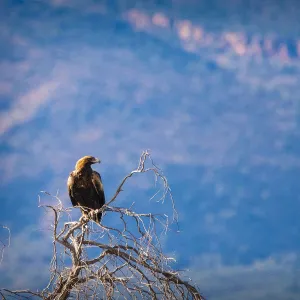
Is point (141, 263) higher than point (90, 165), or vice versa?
point (90, 165)

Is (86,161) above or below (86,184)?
above

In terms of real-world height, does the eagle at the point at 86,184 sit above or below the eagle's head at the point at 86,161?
below

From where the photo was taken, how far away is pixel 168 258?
4.64 m

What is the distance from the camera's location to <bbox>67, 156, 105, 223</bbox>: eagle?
23.7 ft

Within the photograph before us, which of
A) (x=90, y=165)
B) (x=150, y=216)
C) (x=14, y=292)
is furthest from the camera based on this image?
(x=90, y=165)

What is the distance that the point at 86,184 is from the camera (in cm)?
723

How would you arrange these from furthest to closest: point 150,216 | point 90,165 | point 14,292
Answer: point 90,165
point 14,292
point 150,216

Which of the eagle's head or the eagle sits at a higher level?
the eagle's head

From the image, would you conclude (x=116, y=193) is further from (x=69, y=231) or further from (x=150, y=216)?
(x=69, y=231)

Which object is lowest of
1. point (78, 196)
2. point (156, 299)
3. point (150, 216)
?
point (156, 299)

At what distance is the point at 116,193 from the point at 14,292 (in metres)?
1.46

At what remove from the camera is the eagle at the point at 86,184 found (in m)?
7.22

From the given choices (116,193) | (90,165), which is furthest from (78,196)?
(116,193)

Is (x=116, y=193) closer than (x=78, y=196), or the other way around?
(x=116, y=193)
